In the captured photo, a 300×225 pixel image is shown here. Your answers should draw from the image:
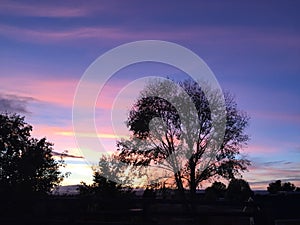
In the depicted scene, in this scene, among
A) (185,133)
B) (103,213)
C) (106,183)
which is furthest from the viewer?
(185,133)

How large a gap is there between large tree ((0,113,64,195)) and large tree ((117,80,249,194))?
1539cm

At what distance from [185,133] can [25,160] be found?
1841 centimetres

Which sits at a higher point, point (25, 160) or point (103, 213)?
point (25, 160)

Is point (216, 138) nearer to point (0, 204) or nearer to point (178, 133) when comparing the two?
point (178, 133)

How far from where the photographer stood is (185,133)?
130 ft

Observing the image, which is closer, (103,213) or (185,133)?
(103,213)

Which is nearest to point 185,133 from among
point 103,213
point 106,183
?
point 106,183

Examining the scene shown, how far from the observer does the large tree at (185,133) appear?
3931cm

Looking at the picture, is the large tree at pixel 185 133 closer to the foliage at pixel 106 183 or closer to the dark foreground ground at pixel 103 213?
the foliage at pixel 106 183

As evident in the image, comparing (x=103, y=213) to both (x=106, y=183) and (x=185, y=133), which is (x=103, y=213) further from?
(x=185, y=133)

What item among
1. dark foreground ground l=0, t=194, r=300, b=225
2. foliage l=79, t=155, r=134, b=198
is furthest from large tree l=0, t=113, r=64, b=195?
dark foreground ground l=0, t=194, r=300, b=225

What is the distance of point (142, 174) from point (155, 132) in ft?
12.9

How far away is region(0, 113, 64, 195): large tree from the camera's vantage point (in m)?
23.1

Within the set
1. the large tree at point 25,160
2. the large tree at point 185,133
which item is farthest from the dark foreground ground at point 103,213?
the large tree at point 185,133
